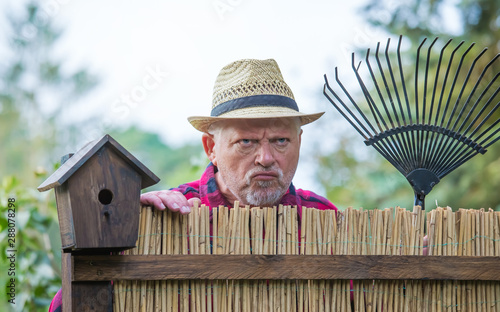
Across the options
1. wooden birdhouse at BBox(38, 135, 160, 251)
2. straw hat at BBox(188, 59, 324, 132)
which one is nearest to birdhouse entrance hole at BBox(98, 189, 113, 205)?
wooden birdhouse at BBox(38, 135, 160, 251)

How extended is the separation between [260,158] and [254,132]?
5.3 inches

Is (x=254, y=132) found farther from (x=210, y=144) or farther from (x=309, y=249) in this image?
(x=309, y=249)

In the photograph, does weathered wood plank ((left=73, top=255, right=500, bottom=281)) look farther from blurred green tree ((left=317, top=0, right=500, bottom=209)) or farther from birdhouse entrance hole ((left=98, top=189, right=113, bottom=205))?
blurred green tree ((left=317, top=0, right=500, bottom=209))

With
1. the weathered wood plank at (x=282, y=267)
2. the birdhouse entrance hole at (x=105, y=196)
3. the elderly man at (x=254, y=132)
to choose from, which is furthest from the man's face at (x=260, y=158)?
the birdhouse entrance hole at (x=105, y=196)

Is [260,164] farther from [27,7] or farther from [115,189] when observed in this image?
[27,7]

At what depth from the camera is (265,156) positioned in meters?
2.91

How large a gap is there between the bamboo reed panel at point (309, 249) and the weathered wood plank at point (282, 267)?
0.02 metres

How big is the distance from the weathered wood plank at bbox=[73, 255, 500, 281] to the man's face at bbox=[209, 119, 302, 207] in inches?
25.9

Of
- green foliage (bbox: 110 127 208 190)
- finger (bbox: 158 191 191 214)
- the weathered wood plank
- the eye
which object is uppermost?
green foliage (bbox: 110 127 208 190)

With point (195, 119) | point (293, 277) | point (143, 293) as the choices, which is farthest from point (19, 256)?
point (293, 277)

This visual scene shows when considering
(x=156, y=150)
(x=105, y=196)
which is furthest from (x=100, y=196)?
(x=156, y=150)

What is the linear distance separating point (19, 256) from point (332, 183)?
24.6 ft

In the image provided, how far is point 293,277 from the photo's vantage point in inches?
92.7

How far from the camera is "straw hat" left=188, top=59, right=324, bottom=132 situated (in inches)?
116
